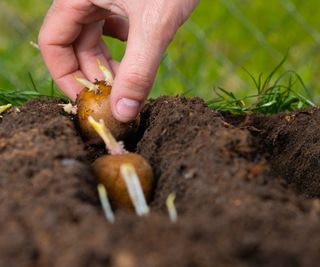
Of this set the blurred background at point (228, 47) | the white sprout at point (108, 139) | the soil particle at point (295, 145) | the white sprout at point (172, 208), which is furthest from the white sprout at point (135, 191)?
the blurred background at point (228, 47)

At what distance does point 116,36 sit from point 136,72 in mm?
930

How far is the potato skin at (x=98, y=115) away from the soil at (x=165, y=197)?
5 cm

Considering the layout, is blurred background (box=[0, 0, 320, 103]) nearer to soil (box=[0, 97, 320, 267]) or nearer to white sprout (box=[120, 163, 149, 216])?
soil (box=[0, 97, 320, 267])

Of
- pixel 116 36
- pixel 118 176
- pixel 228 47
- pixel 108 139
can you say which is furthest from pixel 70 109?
pixel 228 47

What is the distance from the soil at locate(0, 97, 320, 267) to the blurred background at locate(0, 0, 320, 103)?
2.15 m

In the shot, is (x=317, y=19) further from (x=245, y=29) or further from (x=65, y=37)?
(x=65, y=37)

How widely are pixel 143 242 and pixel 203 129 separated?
66cm

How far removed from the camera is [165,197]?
5.06 feet

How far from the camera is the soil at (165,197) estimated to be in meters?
1.08

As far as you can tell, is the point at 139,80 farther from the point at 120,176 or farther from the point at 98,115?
the point at 120,176

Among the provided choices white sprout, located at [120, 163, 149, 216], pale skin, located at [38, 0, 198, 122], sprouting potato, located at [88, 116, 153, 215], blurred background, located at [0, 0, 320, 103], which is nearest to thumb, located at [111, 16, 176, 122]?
pale skin, located at [38, 0, 198, 122]

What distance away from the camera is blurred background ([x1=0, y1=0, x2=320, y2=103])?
13.8 ft

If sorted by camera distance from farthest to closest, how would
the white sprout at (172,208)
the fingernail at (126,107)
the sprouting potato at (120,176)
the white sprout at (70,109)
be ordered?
the white sprout at (70,109) < the fingernail at (126,107) < the sprouting potato at (120,176) < the white sprout at (172,208)

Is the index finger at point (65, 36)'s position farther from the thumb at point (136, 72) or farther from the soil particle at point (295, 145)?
the soil particle at point (295, 145)
